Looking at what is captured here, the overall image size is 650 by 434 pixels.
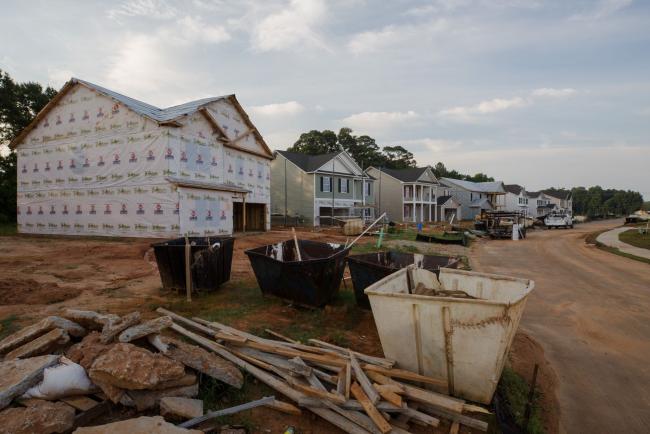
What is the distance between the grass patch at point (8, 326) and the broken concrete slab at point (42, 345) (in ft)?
5.67

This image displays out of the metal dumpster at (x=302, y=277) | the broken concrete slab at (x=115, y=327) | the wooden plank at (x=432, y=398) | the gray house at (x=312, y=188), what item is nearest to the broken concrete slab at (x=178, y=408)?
the broken concrete slab at (x=115, y=327)

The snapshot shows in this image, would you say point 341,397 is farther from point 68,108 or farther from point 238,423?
point 68,108

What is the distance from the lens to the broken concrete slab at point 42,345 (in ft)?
13.2

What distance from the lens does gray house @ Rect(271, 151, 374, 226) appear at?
115 ft

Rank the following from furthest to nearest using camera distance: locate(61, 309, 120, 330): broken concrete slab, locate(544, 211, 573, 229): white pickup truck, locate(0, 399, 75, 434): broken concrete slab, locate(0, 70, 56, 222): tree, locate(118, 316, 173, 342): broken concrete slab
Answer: locate(544, 211, 573, 229): white pickup truck < locate(0, 70, 56, 222): tree < locate(61, 309, 120, 330): broken concrete slab < locate(118, 316, 173, 342): broken concrete slab < locate(0, 399, 75, 434): broken concrete slab

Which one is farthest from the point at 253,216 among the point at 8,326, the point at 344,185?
the point at 8,326

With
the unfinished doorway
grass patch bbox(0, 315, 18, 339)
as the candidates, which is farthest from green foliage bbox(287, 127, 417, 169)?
grass patch bbox(0, 315, 18, 339)

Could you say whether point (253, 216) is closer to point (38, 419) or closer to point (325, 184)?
point (325, 184)

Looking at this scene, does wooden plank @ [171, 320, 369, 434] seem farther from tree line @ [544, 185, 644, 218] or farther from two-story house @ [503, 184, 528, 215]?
tree line @ [544, 185, 644, 218]

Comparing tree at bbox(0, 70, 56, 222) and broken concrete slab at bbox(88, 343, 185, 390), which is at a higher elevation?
tree at bbox(0, 70, 56, 222)

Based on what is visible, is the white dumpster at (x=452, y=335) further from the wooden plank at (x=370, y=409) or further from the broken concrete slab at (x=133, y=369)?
the broken concrete slab at (x=133, y=369)

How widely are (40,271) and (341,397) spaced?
11485 millimetres

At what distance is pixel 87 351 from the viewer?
398 centimetres

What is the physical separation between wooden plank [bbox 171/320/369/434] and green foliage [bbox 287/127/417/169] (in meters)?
56.0
